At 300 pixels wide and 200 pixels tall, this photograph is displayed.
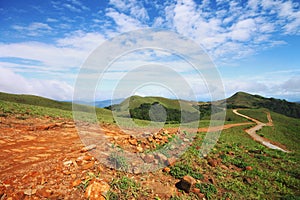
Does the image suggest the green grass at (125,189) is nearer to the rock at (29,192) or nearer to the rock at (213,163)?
the rock at (29,192)

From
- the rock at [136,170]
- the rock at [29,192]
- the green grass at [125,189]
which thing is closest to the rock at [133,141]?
the rock at [136,170]

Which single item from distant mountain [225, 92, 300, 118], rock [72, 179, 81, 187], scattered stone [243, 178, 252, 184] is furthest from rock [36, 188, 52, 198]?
distant mountain [225, 92, 300, 118]

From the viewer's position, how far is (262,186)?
823 cm

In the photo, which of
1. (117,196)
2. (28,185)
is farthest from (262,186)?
(28,185)

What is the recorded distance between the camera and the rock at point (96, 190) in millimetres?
5348

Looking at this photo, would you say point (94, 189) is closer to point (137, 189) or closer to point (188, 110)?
point (137, 189)

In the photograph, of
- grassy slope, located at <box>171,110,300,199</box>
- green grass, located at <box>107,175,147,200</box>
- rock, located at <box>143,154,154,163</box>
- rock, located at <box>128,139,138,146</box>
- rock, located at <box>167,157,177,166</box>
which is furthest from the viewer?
rock, located at <box>128,139,138,146</box>

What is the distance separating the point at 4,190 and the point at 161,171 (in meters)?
5.20

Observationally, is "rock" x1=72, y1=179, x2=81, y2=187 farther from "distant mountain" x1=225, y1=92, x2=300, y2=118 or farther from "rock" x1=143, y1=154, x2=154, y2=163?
"distant mountain" x1=225, y1=92, x2=300, y2=118

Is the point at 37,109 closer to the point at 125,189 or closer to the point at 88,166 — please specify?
the point at 88,166

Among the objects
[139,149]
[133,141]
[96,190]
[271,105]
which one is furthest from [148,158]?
[271,105]

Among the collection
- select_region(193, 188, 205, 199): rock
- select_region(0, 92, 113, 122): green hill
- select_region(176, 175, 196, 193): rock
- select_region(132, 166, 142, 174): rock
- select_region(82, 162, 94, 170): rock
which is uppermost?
select_region(0, 92, 113, 122): green hill

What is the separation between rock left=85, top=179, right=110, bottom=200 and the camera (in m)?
5.35

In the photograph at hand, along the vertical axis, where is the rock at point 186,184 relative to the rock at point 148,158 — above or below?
below
